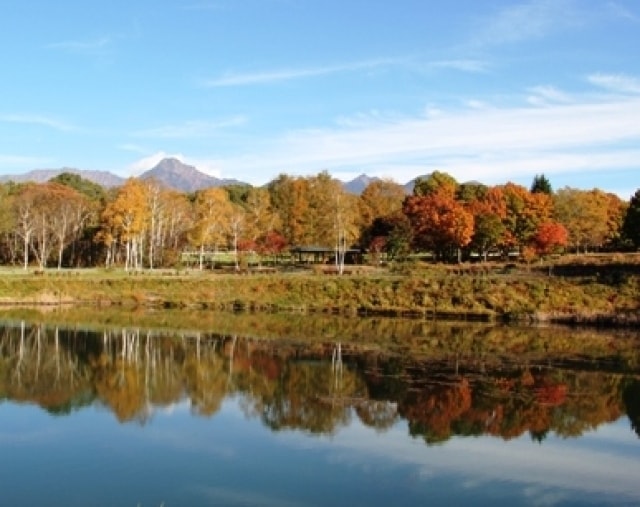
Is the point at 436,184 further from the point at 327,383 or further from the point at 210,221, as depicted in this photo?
the point at 327,383

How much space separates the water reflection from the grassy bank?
44.0ft

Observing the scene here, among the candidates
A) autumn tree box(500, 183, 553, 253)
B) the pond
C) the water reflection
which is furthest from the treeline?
the pond

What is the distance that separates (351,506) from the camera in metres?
15.7

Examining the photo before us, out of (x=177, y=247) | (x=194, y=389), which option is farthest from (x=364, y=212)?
(x=194, y=389)

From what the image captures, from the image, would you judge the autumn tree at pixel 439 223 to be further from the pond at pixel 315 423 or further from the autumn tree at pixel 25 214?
the autumn tree at pixel 25 214

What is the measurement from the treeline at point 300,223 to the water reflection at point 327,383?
35.5 meters

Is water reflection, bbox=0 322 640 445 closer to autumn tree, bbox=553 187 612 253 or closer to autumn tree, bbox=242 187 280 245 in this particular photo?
autumn tree, bbox=242 187 280 245

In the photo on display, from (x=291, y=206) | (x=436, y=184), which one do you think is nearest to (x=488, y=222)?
(x=436, y=184)

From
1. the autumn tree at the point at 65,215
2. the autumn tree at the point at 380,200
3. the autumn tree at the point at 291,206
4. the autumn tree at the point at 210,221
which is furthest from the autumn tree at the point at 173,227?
the autumn tree at the point at 380,200

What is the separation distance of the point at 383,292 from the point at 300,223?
1427 inches

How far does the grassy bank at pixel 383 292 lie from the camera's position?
51.9 metres

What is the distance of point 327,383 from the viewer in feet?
96.8

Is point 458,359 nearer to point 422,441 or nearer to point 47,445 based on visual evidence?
point 422,441

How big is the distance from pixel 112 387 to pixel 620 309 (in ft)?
112
